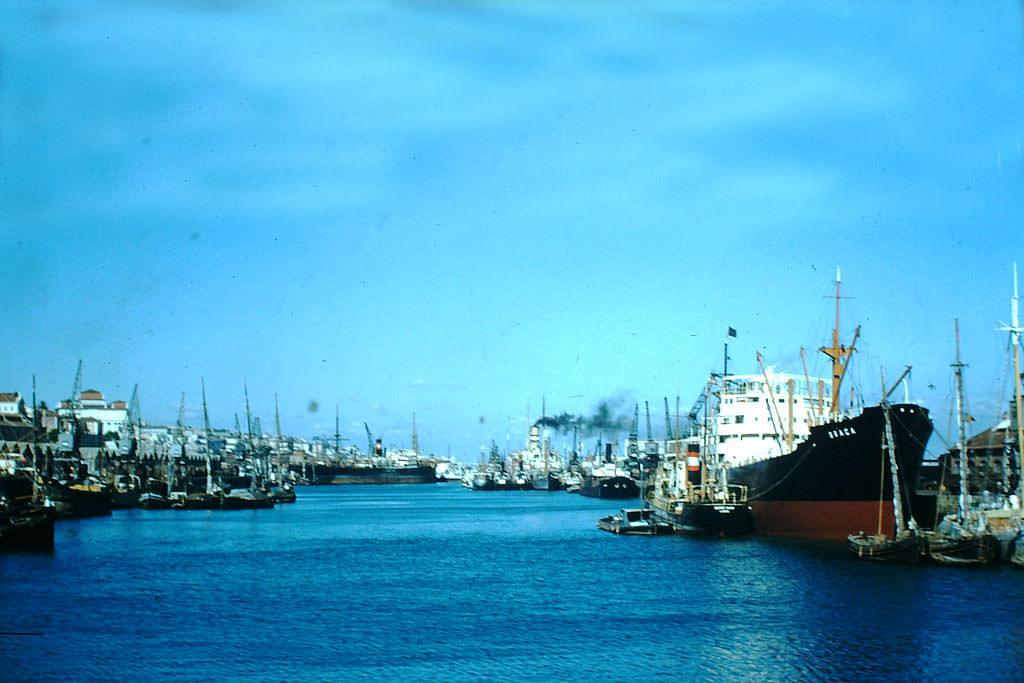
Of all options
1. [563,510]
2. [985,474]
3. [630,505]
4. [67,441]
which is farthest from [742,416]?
[67,441]

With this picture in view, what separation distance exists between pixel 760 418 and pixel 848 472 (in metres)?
22.1

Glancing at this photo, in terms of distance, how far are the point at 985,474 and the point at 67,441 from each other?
363 ft

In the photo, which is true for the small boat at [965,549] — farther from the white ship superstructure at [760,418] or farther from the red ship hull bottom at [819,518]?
the white ship superstructure at [760,418]

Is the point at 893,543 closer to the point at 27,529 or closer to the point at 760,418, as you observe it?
the point at 760,418

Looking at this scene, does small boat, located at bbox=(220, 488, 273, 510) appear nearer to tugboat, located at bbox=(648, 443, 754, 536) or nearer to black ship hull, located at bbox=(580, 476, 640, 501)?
tugboat, located at bbox=(648, 443, 754, 536)

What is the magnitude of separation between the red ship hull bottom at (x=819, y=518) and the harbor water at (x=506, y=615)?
6.91 feet

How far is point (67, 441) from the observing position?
13688 centimetres

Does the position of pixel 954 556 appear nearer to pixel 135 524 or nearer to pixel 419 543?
pixel 419 543

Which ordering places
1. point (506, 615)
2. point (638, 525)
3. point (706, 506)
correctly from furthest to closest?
point (638, 525), point (706, 506), point (506, 615)

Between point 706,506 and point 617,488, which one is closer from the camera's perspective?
point 706,506

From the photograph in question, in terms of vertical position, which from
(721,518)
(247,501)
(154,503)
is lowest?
(247,501)

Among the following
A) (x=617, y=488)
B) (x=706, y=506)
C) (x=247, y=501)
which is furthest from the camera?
(x=617, y=488)

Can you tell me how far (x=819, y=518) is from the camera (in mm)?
57281

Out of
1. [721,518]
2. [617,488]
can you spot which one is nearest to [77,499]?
[721,518]
